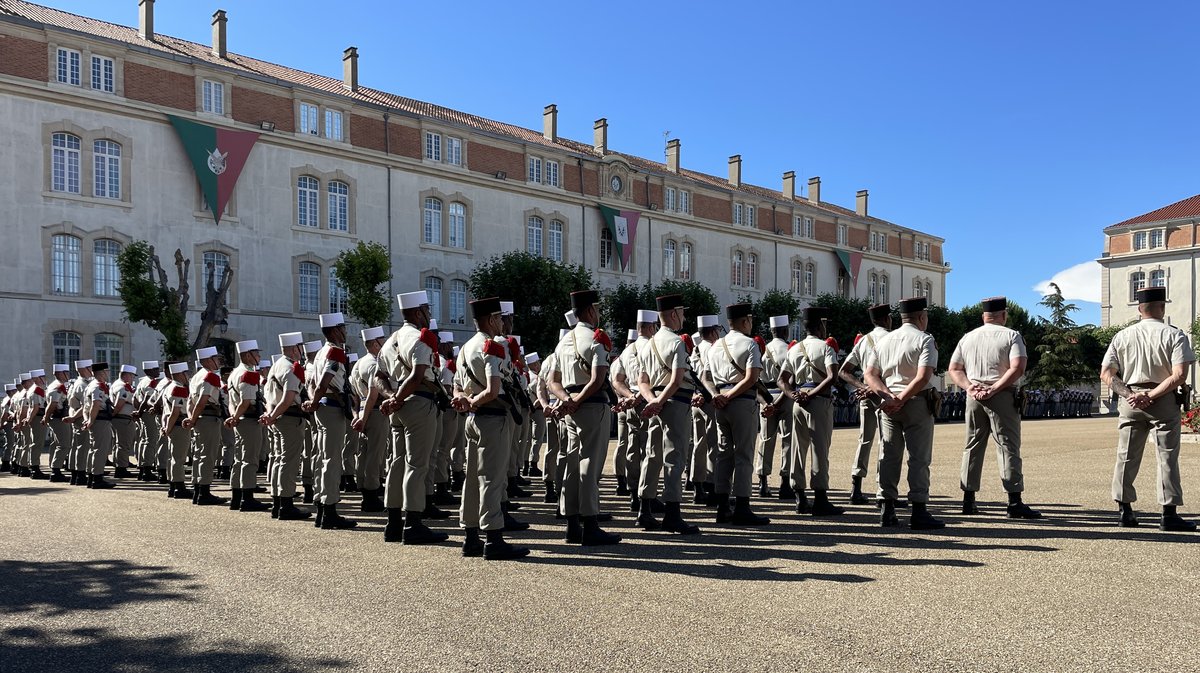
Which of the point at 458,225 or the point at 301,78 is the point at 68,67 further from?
the point at 458,225

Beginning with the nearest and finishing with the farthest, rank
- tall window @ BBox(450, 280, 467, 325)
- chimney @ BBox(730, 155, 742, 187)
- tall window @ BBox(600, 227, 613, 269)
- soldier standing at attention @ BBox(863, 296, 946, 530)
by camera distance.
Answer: soldier standing at attention @ BBox(863, 296, 946, 530), tall window @ BBox(450, 280, 467, 325), tall window @ BBox(600, 227, 613, 269), chimney @ BBox(730, 155, 742, 187)

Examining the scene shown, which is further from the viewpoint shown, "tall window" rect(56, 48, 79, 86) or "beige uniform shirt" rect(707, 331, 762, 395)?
"tall window" rect(56, 48, 79, 86)

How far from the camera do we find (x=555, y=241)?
4775 centimetres

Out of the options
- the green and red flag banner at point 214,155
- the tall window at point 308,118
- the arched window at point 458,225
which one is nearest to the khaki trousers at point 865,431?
the green and red flag banner at point 214,155

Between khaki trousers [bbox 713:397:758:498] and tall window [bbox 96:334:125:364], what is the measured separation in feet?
99.4

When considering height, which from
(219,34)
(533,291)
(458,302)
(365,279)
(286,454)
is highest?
(219,34)

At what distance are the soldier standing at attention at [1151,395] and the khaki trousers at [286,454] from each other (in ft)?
26.2

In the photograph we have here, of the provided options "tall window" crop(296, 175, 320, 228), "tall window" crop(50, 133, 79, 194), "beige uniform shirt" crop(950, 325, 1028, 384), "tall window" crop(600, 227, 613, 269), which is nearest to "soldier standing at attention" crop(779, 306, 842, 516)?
"beige uniform shirt" crop(950, 325, 1028, 384)

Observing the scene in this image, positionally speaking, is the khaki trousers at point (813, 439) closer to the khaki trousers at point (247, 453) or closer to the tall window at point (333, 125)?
the khaki trousers at point (247, 453)

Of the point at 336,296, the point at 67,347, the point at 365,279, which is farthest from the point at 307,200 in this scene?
the point at 67,347

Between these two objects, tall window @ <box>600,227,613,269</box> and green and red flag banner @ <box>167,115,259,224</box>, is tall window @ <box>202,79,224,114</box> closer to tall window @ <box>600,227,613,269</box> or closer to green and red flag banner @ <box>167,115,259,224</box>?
green and red flag banner @ <box>167,115,259,224</box>

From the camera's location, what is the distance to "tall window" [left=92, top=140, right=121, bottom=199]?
33.1 m

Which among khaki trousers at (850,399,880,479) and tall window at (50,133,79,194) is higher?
tall window at (50,133,79,194)

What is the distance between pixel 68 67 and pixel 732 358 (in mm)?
32169
